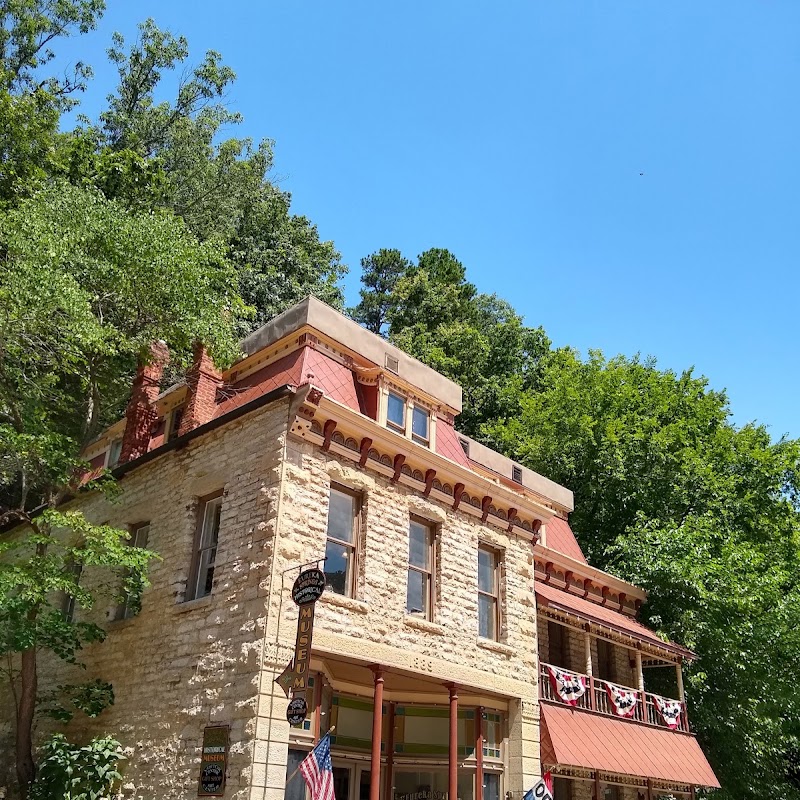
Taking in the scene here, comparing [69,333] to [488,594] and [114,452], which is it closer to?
[114,452]

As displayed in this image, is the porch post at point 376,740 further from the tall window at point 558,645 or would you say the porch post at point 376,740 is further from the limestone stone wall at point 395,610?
the tall window at point 558,645

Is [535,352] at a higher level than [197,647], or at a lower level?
higher

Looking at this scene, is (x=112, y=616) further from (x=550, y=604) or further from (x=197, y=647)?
(x=550, y=604)

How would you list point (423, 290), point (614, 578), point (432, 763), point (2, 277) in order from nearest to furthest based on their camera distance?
point (2, 277) → point (432, 763) → point (614, 578) → point (423, 290)

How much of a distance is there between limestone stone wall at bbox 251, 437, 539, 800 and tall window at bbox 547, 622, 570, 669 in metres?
4.04

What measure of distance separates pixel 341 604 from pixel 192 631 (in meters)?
2.61

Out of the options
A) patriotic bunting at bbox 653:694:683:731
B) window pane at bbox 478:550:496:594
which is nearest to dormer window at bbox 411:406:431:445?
window pane at bbox 478:550:496:594

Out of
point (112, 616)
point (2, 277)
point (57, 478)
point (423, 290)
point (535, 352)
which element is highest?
point (423, 290)

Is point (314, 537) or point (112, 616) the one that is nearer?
point (314, 537)

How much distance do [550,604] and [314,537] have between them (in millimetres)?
7199

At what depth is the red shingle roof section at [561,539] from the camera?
77.1ft

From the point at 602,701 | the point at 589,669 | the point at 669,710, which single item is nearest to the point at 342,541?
the point at 589,669

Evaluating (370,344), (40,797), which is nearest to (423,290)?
(370,344)

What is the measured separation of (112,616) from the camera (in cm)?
1598
